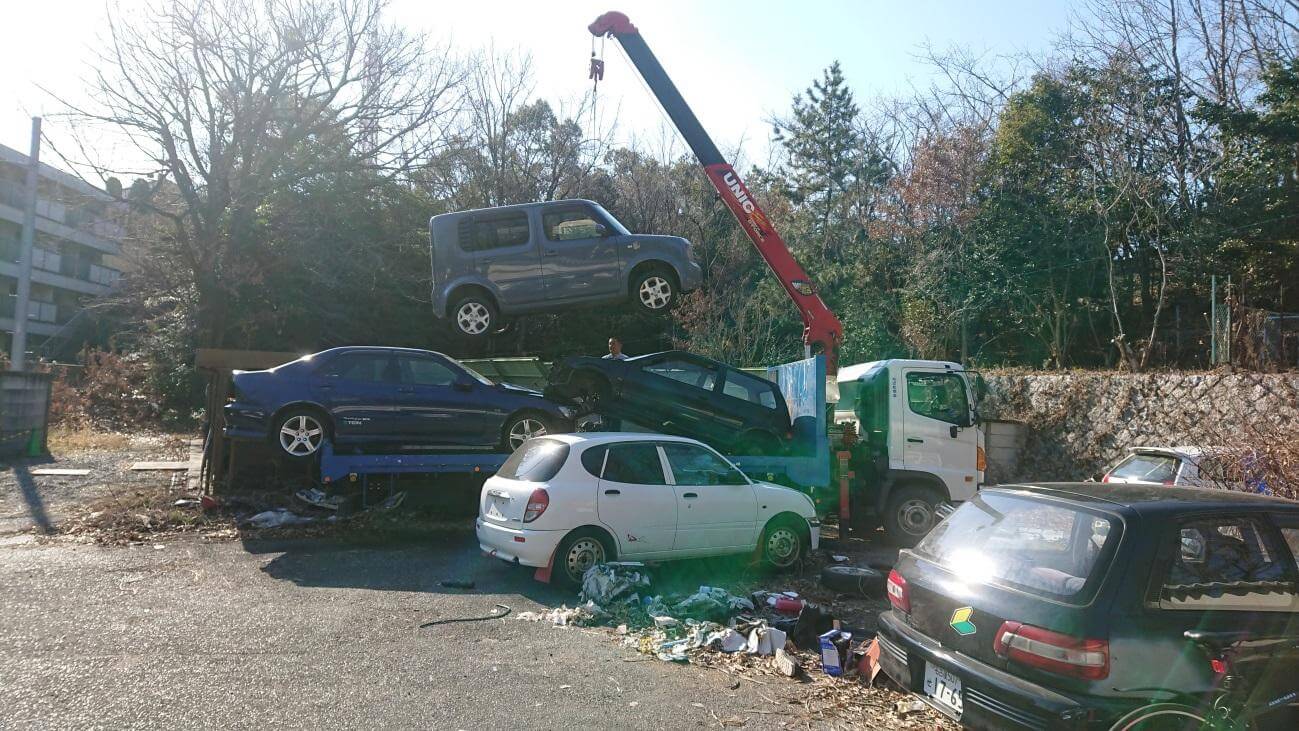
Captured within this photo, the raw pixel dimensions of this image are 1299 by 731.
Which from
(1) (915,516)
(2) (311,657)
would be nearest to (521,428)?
(2) (311,657)

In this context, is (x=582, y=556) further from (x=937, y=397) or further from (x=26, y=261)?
(x=26, y=261)

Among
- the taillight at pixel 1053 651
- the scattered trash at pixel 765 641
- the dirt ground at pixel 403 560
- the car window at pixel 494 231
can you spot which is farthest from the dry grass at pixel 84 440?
the taillight at pixel 1053 651

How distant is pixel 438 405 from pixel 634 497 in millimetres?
3229

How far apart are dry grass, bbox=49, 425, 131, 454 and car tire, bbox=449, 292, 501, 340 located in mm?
11933

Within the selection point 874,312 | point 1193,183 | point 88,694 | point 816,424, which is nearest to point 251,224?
point 874,312

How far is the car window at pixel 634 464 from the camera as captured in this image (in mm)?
8217

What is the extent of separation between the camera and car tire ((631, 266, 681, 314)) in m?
10.8

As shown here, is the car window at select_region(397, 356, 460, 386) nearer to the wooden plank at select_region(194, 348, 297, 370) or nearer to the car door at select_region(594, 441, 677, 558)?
the wooden plank at select_region(194, 348, 297, 370)

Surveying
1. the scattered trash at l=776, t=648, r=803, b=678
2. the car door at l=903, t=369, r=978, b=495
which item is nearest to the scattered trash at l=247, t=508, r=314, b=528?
the scattered trash at l=776, t=648, r=803, b=678

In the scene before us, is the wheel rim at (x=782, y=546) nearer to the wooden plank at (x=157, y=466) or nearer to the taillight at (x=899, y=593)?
the taillight at (x=899, y=593)

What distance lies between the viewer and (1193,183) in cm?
1778

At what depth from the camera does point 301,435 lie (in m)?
9.89

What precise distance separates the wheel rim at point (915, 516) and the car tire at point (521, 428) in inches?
178

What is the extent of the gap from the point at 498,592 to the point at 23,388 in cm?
1422
